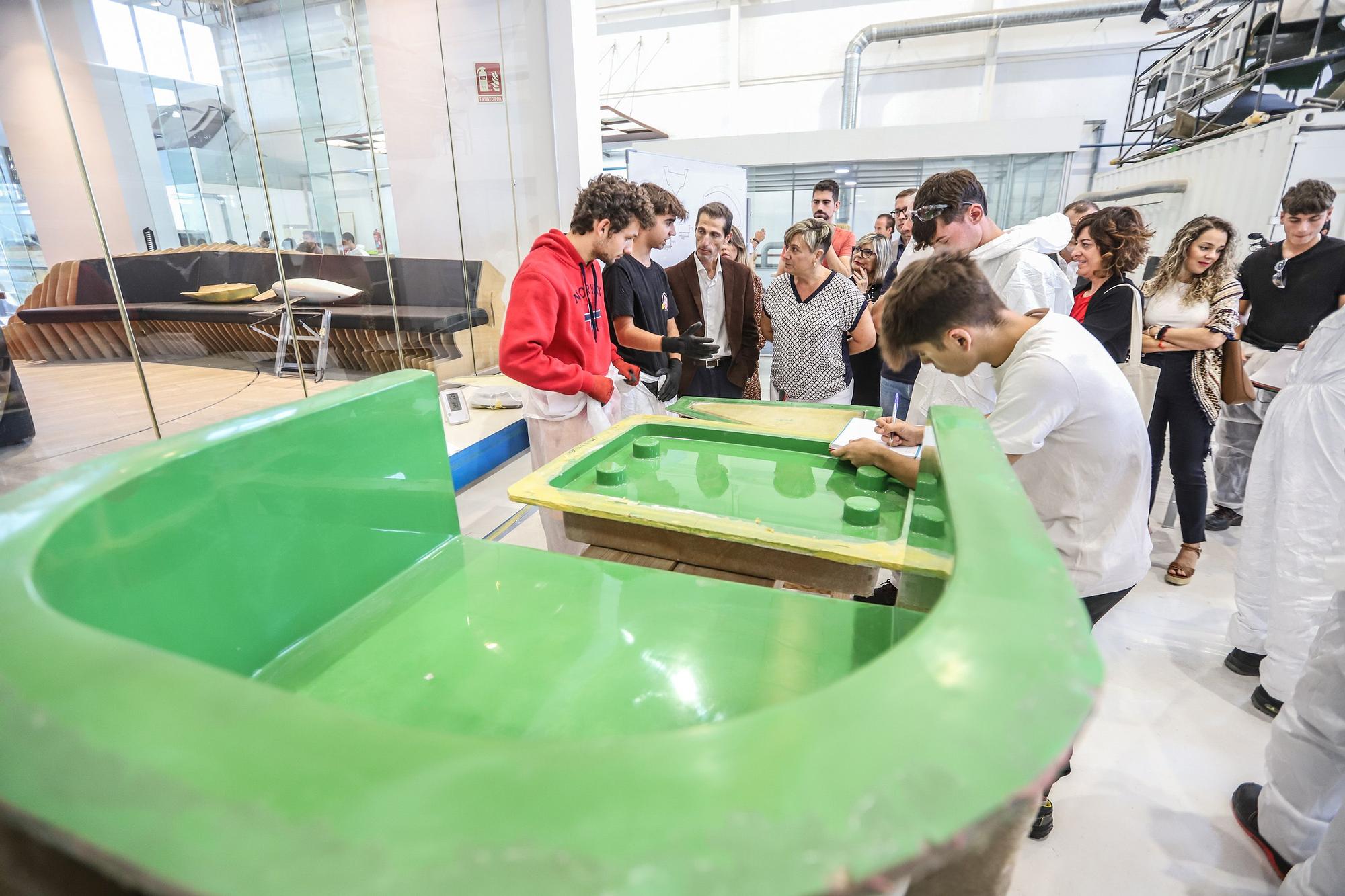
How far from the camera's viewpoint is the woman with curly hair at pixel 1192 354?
259 cm

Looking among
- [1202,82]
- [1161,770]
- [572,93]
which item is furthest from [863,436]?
[1202,82]

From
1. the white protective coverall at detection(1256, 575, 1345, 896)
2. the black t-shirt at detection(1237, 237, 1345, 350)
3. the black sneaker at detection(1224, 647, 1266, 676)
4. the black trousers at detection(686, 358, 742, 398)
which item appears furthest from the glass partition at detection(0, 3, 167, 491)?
the black t-shirt at detection(1237, 237, 1345, 350)

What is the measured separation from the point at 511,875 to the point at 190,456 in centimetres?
72

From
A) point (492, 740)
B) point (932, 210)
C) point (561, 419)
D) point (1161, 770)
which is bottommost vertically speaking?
point (1161, 770)

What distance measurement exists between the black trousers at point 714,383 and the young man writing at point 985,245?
4.07 ft

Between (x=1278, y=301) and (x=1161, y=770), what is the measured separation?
2.55 m

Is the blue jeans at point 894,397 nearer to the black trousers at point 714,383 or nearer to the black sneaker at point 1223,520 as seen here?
the black trousers at point 714,383

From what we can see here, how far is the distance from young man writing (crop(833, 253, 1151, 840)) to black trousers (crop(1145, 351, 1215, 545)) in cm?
158

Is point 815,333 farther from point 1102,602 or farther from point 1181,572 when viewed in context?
point 1181,572

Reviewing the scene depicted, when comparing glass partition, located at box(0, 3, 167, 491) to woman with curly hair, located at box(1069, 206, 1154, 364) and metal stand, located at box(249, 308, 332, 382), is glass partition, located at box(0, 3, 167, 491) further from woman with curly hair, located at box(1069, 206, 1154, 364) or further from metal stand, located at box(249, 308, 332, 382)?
woman with curly hair, located at box(1069, 206, 1154, 364)

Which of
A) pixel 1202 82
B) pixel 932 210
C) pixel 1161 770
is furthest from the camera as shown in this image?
pixel 1202 82

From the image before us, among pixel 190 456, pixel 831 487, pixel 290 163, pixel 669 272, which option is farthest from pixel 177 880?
pixel 290 163

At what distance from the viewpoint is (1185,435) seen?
2639mm

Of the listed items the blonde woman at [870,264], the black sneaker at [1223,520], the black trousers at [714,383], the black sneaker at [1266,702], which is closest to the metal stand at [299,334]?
the black trousers at [714,383]
